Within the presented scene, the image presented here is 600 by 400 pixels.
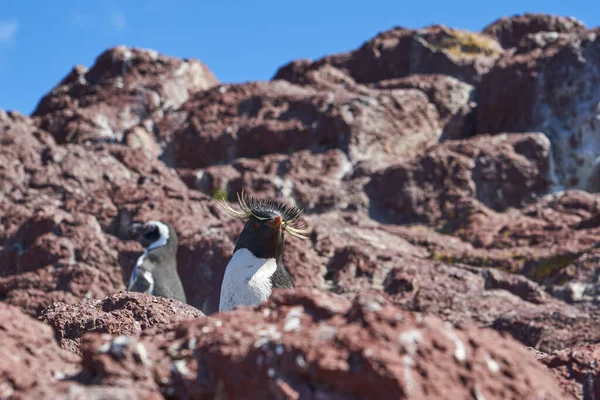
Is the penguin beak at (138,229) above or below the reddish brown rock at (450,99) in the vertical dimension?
below

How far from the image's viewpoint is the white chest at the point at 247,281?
704 cm

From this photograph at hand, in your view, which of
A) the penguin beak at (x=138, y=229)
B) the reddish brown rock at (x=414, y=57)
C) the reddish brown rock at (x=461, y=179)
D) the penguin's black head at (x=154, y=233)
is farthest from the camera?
the reddish brown rock at (x=414, y=57)

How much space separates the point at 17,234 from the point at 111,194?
163 cm

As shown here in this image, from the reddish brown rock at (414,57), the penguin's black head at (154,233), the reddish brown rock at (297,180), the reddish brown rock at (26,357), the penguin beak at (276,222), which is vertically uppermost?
the reddish brown rock at (414,57)

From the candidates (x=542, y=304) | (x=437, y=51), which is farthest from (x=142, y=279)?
(x=437, y=51)

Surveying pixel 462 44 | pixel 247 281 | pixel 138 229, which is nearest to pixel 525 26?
pixel 462 44

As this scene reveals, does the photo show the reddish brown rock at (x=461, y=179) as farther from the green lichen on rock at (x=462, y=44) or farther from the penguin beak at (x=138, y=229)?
the green lichen on rock at (x=462, y=44)

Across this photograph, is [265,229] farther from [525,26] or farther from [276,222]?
[525,26]

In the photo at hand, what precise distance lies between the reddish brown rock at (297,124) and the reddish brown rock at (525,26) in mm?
5110

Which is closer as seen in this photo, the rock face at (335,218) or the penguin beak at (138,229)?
the rock face at (335,218)

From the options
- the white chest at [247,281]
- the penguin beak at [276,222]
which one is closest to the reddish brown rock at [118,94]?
the penguin beak at [276,222]

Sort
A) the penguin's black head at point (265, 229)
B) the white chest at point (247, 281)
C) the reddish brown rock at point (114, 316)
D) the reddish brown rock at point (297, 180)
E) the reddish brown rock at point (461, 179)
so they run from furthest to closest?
the reddish brown rock at point (297, 180), the reddish brown rock at point (461, 179), the penguin's black head at point (265, 229), the white chest at point (247, 281), the reddish brown rock at point (114, 316)

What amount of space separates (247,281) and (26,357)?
13.4 feet

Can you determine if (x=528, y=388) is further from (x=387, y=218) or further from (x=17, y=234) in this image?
(x=387, y=218)
